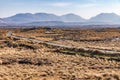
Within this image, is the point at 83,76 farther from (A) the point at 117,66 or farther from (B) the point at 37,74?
(A) the point at 117,66

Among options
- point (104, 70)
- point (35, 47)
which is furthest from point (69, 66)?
point (35, 47)

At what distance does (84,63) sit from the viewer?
42312 mm

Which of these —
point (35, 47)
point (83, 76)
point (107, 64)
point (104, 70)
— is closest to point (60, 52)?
point (35, 47)

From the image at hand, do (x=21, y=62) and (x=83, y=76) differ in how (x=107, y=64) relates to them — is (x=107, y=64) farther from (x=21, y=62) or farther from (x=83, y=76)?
(x=21, y=62)

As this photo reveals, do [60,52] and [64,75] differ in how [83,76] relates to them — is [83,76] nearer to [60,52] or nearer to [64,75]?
[64,75]

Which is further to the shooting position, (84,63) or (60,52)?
(60,52)

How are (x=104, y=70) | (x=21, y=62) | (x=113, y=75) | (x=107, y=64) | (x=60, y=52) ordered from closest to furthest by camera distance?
(x=113, y=75)
(x=104, y=70)
(x=107, y=64)
(x=21, y=62)
(x=60, y=52)

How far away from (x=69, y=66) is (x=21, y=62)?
28.0 ft

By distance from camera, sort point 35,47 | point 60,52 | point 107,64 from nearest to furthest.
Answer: point 107,64 < point 60,52 < point 35,47

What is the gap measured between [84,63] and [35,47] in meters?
25.6

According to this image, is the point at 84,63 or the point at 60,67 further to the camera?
the point at 84,63

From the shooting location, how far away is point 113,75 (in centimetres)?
3238

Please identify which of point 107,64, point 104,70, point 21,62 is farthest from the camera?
point 21,62

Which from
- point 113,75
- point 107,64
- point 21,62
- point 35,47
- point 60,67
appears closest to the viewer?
point 113,75
